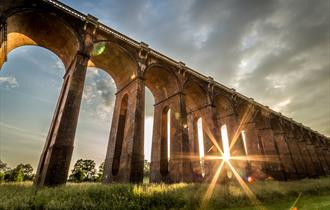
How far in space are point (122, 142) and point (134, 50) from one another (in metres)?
8.00

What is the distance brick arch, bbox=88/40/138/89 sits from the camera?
14305 mm

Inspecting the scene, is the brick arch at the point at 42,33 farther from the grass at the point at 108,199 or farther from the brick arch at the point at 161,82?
the grass at the point at 108,199

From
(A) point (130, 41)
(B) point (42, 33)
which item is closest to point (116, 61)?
(A) point (130, 41)

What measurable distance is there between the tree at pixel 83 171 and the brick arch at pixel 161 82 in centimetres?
3744

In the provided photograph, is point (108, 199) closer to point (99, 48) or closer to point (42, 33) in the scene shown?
point (99, 48)

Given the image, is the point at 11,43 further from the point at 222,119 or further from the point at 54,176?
the point at 222,119

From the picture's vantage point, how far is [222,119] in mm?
23219

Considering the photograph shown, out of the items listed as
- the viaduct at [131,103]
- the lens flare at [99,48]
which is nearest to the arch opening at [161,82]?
the viaduct at [131,103]

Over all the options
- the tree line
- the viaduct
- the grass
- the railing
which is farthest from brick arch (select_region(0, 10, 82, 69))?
the tree line

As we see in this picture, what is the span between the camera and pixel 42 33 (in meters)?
12.4

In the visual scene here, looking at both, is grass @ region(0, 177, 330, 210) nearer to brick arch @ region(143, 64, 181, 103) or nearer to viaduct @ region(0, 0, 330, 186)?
viaduct @ region(0, 0, 330, 186)

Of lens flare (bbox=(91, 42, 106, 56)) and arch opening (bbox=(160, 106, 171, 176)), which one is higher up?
lens flare (bbox=(91, 42, 106, 56))

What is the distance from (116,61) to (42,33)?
5513mm

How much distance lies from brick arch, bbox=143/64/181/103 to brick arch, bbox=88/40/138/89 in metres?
1.86
